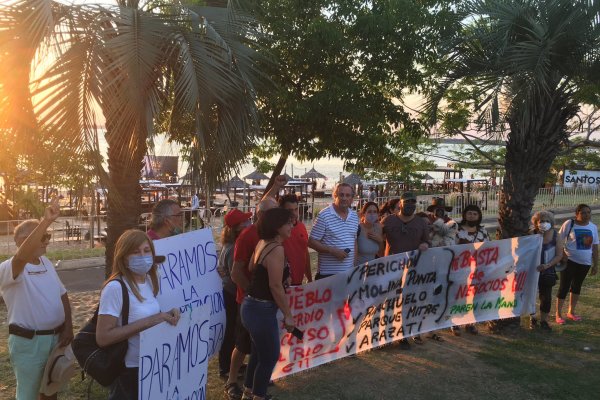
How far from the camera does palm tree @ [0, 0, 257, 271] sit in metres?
4.21

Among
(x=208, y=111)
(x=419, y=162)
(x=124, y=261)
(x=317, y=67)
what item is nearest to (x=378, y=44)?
(x=317, y=67)

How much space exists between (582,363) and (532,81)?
311cm

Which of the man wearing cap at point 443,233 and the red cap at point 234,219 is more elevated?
the red cap at point 234,219

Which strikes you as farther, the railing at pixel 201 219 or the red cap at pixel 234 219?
the railing at pixel 201 219

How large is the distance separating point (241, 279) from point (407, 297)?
235cm

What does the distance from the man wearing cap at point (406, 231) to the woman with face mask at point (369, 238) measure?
183mm

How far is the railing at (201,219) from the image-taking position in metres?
13.0

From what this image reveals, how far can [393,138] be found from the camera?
9.06m

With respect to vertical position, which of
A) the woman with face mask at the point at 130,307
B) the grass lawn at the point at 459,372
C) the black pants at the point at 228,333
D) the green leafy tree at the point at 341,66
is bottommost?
the grass lawn at the point at 459,372

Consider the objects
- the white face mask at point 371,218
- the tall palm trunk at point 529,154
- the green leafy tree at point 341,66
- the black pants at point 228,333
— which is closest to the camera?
the black pants at point 228,333

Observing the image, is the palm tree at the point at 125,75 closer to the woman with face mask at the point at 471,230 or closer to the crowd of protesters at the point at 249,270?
the crowd of protesters at the point at 249,270

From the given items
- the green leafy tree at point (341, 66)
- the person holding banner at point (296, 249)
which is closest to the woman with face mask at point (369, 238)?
the person holding banner at point (296, 249)

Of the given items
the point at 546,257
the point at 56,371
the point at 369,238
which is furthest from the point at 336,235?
the point at 546,257

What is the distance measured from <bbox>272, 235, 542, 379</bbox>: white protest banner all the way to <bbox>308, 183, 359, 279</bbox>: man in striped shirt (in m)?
0.19
